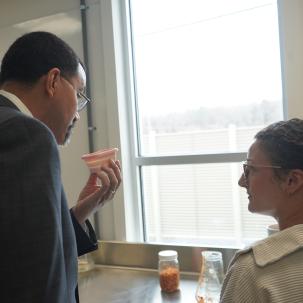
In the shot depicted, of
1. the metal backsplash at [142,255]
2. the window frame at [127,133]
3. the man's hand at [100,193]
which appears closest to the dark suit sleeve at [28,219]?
the man's hand at [100,193]

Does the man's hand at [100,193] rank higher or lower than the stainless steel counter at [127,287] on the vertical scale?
higher

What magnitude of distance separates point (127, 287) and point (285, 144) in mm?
1043

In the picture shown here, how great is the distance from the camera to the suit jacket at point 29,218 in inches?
26.3

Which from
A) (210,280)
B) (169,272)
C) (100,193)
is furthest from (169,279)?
(100,193)

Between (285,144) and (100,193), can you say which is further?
(100,193)

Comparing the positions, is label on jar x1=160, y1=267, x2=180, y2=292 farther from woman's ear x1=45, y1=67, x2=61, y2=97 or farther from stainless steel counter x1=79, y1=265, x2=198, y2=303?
woman's ear x1=45, y1=67, x2=61, y2=97

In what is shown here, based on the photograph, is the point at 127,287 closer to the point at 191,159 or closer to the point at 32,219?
the point at 191,159

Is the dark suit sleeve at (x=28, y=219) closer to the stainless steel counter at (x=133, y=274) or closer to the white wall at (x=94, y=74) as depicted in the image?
the stainless steel counter at (x=133, y=274)

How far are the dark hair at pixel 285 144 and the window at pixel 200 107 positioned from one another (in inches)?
29.7

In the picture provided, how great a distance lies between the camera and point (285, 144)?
0.97 m

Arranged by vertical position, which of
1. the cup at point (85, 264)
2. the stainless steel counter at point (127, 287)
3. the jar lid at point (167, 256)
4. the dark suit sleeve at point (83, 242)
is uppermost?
the dark suit sleeve at point (83, 242)

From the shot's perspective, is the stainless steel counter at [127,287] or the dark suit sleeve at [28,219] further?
the stainless steel counter at [127,287]

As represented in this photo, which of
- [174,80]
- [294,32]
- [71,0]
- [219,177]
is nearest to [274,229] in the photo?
[219,177]

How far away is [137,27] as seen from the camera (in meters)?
2.05
